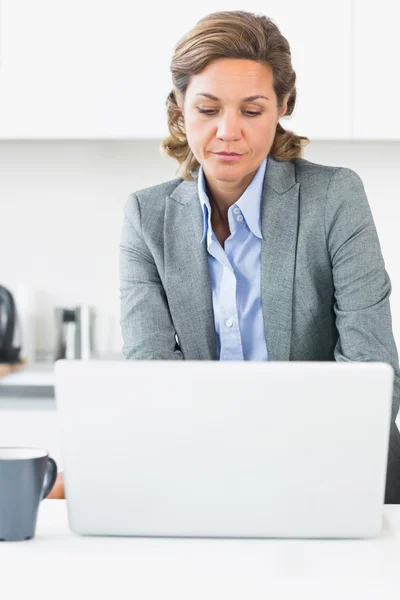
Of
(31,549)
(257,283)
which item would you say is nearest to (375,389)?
(31,549)

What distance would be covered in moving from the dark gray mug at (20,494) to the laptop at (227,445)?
1.6 inches

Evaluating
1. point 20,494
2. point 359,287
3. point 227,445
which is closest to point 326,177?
point 359,287

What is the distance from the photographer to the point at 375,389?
1.05m

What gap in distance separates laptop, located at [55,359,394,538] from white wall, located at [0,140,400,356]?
225 centimetres

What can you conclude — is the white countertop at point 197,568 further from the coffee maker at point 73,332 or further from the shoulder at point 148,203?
the coffee maker at point 73,332

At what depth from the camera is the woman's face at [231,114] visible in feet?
5.39

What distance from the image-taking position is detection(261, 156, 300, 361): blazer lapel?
1764mm

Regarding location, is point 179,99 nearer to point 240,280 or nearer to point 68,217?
point 240,280

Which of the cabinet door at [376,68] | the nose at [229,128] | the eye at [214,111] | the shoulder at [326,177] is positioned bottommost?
the shoulder at [326,177]

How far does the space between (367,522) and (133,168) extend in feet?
7.93

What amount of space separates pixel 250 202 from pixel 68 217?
5.45 ft

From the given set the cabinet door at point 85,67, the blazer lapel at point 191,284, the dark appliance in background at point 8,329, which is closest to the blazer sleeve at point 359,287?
the blazer lapel at point 191,284

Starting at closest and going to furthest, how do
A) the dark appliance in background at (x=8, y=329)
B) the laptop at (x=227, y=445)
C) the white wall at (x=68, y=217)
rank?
the laptop at (x=227, y=445) < the dark appliance in background at (x=8, y=329) < the white wall at (x=68, y=217)

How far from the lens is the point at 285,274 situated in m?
1.77
